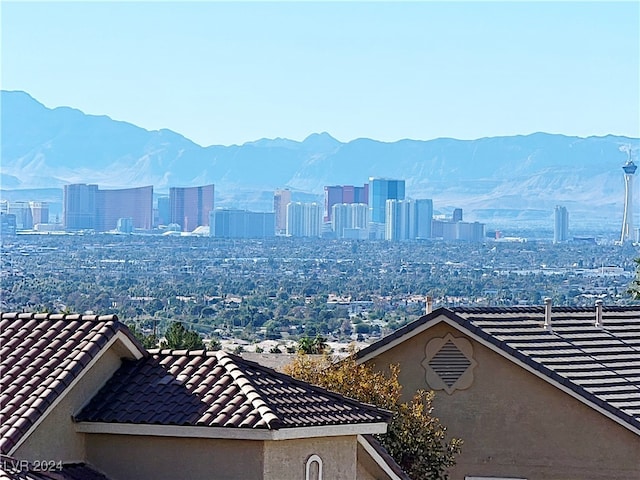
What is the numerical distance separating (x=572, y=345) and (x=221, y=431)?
10128 millimetres

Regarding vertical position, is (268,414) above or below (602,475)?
above

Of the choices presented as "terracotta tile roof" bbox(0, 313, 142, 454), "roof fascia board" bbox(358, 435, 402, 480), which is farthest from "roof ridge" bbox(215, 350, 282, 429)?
"roof fascia board" bbox(358, 435, 402, 480)

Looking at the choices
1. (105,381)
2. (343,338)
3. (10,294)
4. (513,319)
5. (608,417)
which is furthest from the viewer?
(343,338)

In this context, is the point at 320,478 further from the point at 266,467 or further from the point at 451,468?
the point at 451,468

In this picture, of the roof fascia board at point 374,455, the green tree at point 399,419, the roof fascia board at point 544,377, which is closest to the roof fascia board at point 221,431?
the roof fascia board at point 374,455

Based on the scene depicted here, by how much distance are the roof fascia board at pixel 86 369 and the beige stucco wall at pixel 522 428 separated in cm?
766

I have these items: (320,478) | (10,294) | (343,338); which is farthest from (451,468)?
(343,338)

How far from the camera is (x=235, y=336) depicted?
136 meters

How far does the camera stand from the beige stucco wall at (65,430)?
475 inches

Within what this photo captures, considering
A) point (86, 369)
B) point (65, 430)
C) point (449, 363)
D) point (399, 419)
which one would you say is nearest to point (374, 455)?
point (86, 369)

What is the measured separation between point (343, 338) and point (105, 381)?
122304mm

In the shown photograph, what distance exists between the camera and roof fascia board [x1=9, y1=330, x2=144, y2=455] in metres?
11.9

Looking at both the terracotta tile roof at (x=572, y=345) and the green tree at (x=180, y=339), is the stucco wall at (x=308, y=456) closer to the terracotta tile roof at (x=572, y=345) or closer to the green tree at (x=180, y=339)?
the terracotta tile roof at (x=572, y=345)

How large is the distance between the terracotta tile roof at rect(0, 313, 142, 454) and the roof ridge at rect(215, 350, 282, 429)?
81 centimetres
